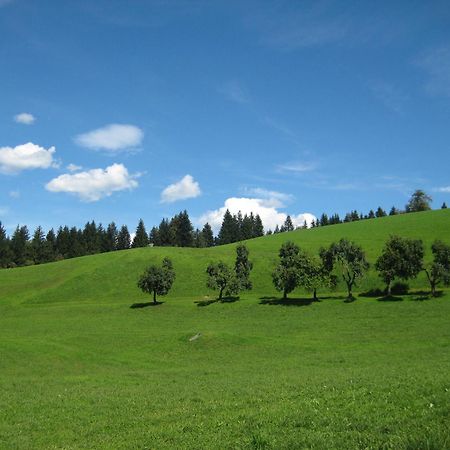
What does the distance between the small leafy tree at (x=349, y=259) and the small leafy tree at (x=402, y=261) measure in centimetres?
341

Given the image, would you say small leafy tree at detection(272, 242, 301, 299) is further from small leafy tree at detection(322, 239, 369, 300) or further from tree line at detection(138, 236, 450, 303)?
small leafy tree at detection(322, 239, 369, 300)

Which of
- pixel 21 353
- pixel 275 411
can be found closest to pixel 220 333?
pixel 21 353

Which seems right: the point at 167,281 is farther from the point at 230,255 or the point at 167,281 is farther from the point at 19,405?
the point at 19,405

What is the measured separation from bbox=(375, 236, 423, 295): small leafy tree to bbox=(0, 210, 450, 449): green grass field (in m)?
7.70

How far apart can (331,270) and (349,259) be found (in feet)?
14.3

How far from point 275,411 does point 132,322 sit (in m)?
65.7

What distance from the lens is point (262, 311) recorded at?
82.4m

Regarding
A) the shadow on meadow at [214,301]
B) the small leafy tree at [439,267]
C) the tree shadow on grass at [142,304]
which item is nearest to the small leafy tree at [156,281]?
the tree shadow on grass at [142,304]

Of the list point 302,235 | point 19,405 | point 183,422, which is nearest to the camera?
point 183,422

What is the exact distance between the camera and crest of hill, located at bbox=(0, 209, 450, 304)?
110625 mm

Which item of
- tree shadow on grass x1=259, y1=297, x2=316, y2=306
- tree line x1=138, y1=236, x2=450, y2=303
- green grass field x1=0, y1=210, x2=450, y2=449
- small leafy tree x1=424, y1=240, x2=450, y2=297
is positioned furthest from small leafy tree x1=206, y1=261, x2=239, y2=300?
small leafy tree x1=424, y1=240, x2=450, y2=297

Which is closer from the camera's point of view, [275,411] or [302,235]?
[275,411]

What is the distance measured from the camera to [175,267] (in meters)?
125

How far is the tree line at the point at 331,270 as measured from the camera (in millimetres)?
88125
